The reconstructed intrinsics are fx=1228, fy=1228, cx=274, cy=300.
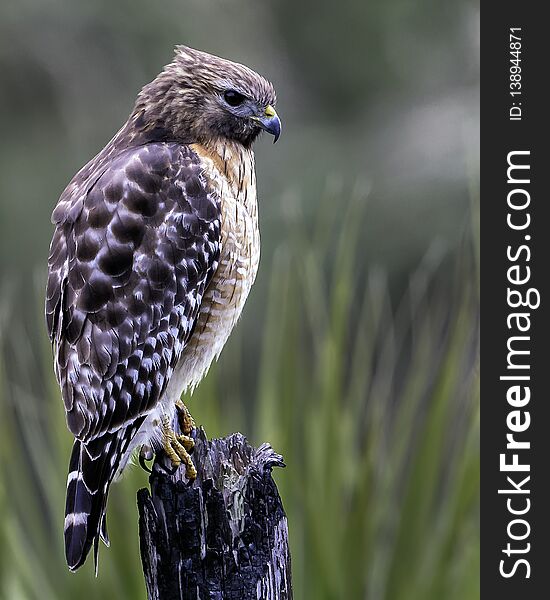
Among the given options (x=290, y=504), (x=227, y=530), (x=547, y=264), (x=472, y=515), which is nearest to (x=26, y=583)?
(x=290, y=504)

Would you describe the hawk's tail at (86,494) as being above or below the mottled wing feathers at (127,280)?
below

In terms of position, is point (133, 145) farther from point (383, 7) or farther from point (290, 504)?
point (383, 7)

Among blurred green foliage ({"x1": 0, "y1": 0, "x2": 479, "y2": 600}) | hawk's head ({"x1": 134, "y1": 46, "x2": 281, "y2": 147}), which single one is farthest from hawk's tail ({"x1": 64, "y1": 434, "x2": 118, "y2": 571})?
hawk's head ({"x1": 134, "y1": 46, "x2": 281, "y2": 147})

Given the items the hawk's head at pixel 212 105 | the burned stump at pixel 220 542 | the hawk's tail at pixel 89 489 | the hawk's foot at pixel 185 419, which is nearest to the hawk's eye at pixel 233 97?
the hawk's head at pixel 212 105

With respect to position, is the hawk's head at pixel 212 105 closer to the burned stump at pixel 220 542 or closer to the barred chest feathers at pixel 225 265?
the barred chest feathers at pixel 225 265

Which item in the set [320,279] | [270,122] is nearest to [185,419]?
[320,279]

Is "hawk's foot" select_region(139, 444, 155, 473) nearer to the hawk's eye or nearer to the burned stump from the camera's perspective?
the burned stump

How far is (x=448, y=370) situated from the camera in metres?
3.56

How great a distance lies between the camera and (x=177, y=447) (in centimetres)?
346

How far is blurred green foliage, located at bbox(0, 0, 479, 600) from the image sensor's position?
3598mm

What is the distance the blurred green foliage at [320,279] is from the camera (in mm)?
3598

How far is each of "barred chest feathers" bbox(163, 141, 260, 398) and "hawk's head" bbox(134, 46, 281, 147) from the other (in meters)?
0.07

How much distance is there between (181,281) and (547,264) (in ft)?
3.71

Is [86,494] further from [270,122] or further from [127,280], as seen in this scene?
[270,122]
